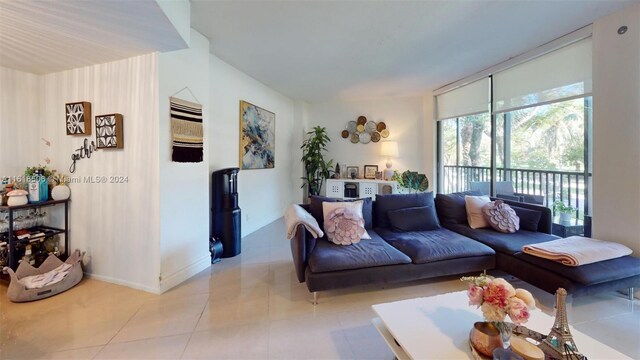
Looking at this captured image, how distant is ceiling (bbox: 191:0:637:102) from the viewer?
2.28 metres

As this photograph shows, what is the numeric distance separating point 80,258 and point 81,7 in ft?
7.31

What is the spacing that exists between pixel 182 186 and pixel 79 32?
1383 mm

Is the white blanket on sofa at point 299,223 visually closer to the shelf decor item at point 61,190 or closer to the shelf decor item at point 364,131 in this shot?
the shelf decor item at point 61,190

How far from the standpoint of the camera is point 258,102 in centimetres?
436

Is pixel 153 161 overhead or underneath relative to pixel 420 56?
underneath

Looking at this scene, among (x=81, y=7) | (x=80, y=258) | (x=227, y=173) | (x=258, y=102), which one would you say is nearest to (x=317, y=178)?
(x=258, y=102)

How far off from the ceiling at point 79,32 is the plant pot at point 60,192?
1180mm

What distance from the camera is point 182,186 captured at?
2.56 meters

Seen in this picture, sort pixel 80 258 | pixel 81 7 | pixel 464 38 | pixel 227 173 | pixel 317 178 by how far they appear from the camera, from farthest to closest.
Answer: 1. pixel 317 178
2. pixel 227 173
3. pixel 464 38
4. pixel 80 258
5. pixel 81 7

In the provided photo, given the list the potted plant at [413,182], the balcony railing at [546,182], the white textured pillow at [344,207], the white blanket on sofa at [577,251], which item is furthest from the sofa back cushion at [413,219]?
the potted plant at [413,182]

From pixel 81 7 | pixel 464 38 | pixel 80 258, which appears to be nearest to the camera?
pixel 81 7

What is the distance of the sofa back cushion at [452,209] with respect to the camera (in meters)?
3.20

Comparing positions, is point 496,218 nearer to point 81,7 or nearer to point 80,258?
point 81,7

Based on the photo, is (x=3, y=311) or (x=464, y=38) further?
(x=464, y=38)
